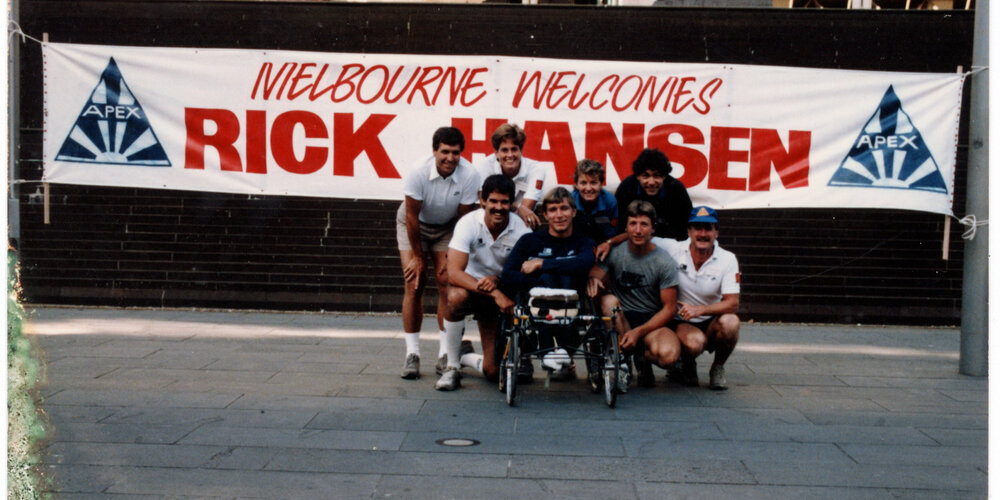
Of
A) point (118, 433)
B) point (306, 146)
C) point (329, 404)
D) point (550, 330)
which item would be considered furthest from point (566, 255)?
point (306, 146)

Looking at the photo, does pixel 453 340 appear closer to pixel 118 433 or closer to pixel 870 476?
pixel 118 433

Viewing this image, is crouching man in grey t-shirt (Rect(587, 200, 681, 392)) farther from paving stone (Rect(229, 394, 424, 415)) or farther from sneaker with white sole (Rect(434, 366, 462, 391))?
paving stone (Rect(229, 394, 424, 415))

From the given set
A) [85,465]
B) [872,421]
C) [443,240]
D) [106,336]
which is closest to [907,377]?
[872,421]

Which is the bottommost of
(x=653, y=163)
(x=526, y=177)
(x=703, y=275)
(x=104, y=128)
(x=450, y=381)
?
(x=450, y=381)

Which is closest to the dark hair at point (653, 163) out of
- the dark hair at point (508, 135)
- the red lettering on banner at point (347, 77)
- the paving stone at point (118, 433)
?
the dark hair at point (508, 135)

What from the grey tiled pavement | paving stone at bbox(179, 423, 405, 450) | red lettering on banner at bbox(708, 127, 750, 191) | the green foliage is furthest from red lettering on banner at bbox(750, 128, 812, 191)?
the green foliage

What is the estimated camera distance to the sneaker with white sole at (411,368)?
22.9 ft

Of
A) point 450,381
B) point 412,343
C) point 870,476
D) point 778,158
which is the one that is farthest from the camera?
point 778,158

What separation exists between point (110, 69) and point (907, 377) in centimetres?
770

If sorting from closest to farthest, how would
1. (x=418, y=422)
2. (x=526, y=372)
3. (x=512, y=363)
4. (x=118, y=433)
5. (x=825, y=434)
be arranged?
(x=118, y=433) → (x=825, y=434) → (x=418, y=422) → (x=512, y=363) → (x=526, y=372)

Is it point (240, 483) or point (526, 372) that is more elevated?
point (526, 372)

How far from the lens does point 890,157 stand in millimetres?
8773

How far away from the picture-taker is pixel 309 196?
1026 centimetres

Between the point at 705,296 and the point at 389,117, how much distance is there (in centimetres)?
412
